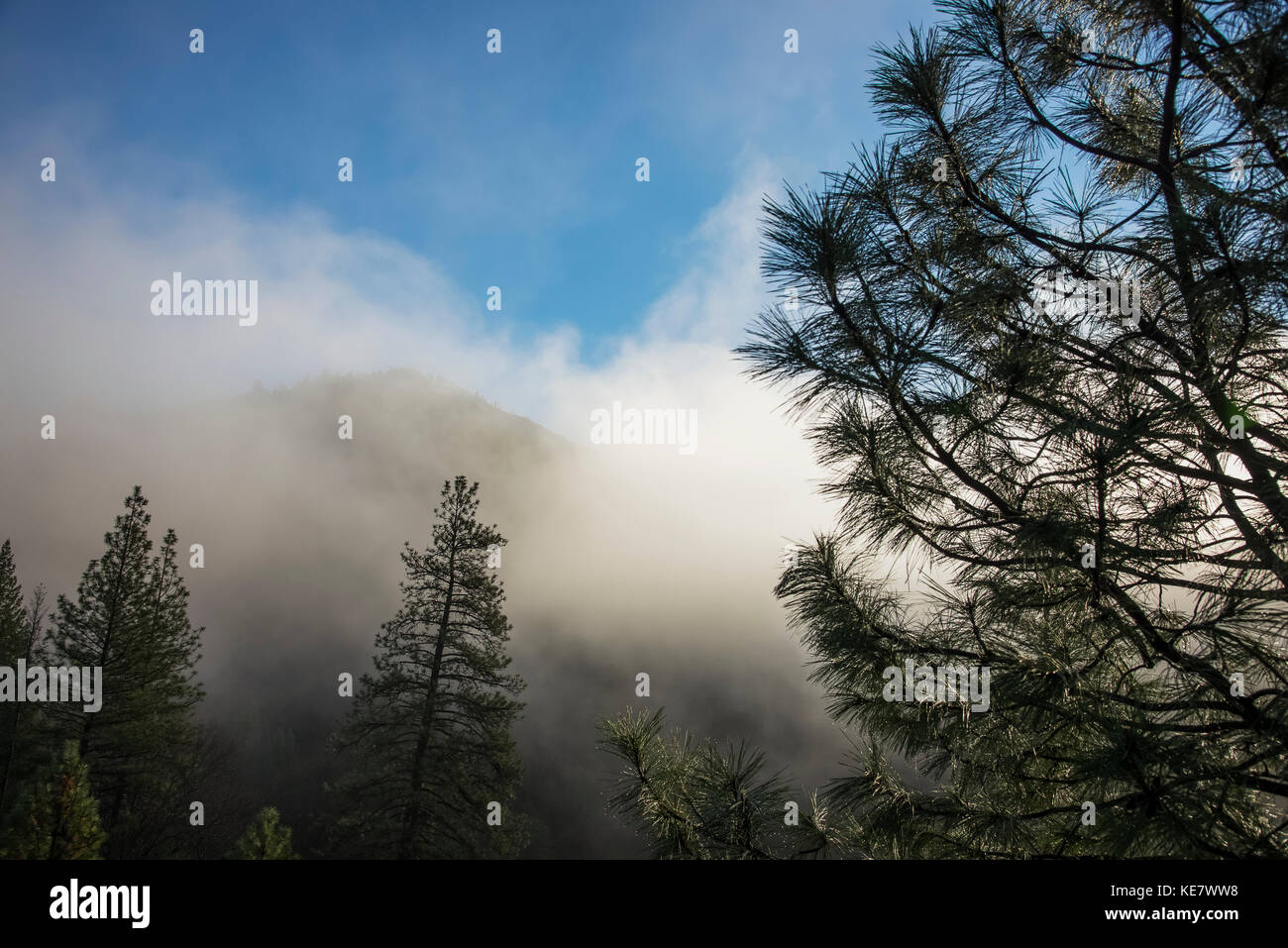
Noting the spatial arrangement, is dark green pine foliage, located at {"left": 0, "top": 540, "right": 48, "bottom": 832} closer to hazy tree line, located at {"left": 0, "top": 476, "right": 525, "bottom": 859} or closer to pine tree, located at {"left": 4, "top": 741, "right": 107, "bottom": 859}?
hazy tree line, located at {"left": 0, "top": 476, "right": 525, "bottom": 859}

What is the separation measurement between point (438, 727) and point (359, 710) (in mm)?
2689

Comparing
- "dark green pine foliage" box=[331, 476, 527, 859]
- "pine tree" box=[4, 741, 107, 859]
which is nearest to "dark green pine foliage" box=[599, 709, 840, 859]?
Answer: "dark green pine foliage" box=[331, 476, 527, 859]

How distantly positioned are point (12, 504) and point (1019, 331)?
14143 centimetres

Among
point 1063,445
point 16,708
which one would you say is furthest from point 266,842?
point 1063,445

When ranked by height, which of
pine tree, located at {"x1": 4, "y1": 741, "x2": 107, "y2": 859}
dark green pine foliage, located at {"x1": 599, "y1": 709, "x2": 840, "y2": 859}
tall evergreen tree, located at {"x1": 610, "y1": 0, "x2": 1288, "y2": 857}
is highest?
tall evergreen tree, located at {"x1": 610, "y1": 0, "x2": 1288, "y2": 857}

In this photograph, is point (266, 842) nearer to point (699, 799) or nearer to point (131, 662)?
point (131, 662)

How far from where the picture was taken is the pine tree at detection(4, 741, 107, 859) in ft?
33.8

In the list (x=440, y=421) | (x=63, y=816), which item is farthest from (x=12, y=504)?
(x=63, y=816)

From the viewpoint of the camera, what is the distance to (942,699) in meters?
2.54

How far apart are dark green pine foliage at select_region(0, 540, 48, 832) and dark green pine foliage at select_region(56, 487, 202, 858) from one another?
977 millimetres

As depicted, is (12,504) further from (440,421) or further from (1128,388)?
(1128,388)

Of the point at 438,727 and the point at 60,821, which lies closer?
the point at 60,821

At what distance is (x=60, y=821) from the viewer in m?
10.6
